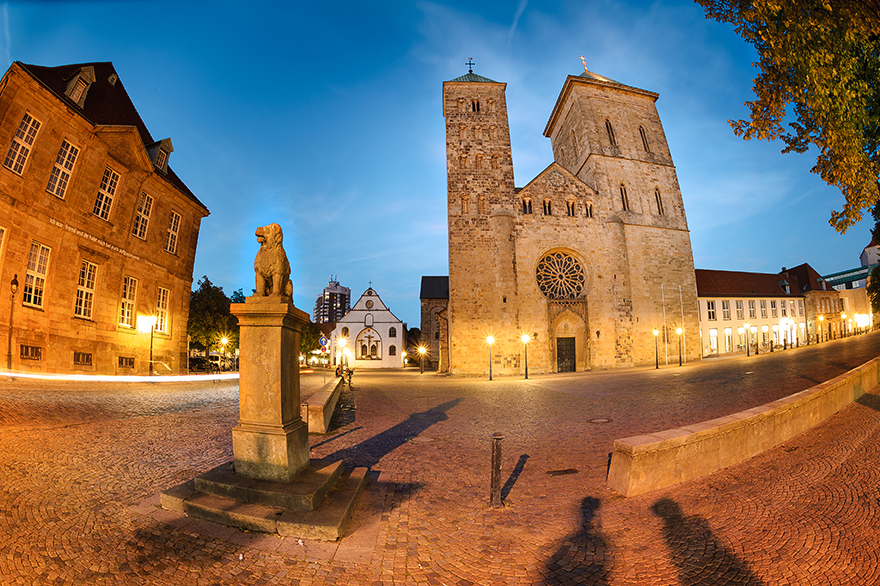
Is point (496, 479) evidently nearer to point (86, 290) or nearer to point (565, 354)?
point (86, 290)

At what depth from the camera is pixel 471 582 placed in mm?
3070

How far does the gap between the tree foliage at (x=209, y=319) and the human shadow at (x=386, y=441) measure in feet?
80.8

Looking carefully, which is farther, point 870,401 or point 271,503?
point 870,401

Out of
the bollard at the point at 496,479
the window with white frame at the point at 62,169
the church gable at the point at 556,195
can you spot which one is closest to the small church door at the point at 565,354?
the church gable at the point at 556,195

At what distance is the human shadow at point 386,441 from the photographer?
622 cm

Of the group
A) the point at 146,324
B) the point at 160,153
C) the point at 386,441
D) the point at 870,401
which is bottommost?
the point at 386,441

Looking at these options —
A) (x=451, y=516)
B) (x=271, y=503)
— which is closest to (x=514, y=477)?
(x=451, y=516)

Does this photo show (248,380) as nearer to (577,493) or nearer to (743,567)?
(577,493)

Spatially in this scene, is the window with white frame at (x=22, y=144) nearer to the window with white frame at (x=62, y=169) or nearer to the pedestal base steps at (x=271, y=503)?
the window with white frame at (x=62, y=169)

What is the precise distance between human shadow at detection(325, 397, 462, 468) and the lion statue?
8.32 feet

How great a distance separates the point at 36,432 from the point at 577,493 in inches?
340

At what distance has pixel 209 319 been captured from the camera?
1162 inches

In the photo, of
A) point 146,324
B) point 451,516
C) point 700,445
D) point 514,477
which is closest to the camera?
point 451,516

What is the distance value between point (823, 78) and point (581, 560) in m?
9.22
